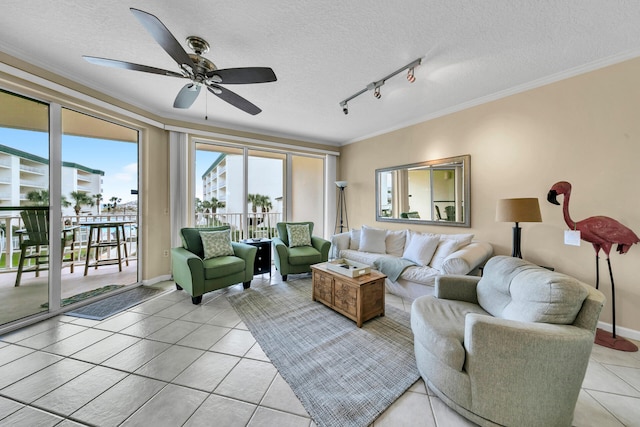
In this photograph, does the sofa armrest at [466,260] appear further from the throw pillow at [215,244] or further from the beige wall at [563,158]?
the throw pillow at [215,244]

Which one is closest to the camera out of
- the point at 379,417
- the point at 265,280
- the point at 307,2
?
the point at 379,417

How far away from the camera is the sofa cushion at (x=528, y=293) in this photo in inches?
48.4

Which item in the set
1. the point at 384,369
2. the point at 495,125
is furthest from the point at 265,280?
the point at 495,125

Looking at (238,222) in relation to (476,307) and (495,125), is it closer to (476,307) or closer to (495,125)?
(476,307)

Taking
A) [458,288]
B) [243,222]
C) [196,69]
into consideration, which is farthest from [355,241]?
[196,69]

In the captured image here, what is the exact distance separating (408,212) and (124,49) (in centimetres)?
418

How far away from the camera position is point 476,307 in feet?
6.10

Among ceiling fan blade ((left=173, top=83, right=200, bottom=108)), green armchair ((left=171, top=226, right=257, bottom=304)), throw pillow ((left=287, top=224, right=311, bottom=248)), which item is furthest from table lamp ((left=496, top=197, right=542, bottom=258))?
ceiling fan blade ((left=173, top=83, right=200, bottom=108))

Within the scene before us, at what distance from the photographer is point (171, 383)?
1.61 meters

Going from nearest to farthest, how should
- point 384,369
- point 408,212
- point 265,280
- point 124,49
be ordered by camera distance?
point 384,369 < point 124,49 < point 265,280 < point 408,212

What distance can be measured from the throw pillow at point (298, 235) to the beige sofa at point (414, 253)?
1.64ft

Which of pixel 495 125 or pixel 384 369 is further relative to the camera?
pixel 495 125

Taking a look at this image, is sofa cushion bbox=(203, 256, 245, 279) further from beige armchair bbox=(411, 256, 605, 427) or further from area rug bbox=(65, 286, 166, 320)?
beige armchair bbox=(411, 256, 605, 427)

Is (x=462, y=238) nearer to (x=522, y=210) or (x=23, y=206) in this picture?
(x=522, y=210)
